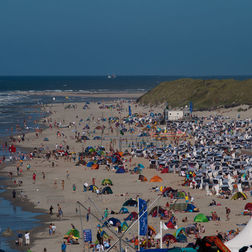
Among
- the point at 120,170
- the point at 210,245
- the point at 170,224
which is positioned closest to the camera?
the point at 210,245

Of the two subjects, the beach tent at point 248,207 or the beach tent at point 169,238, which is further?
the beach tent at point 248,207

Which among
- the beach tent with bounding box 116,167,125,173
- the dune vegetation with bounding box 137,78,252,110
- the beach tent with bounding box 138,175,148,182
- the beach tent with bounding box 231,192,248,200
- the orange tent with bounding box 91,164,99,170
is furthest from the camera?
the dune vegetation with bounding box 137,78,252,110

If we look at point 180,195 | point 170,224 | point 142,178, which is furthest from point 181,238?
point 142,178

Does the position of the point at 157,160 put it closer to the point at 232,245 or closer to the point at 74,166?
the point at 74,166

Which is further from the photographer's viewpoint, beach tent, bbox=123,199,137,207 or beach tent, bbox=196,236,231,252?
beach tent, bbox=123,199,137,207

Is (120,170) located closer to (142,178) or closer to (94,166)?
(94,166)

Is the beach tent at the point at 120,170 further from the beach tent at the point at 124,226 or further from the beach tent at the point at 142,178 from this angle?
the beach tent at the point at 124,226

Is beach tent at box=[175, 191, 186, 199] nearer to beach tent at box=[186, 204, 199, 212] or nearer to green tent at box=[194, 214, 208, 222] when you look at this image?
beach tent at box=[186, 204, 199, 212]

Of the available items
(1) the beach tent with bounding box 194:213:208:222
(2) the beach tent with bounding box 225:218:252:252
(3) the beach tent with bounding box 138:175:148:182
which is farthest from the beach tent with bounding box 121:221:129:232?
(2) the beach tent with bounding box 225:218:252:252

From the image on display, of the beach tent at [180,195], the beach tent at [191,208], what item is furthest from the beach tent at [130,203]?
the beach tent at [191,208]

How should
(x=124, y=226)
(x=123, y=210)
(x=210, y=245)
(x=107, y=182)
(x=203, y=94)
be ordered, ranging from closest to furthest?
(x=210, y=245) < (x=124, y=226) < (x=123, y=210) < (x=107, y=182) < (x=203, y=94)

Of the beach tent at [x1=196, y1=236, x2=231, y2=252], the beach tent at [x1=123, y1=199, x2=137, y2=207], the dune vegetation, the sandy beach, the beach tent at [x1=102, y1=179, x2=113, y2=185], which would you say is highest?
the beach tent at [x1=196, y1=236, x2=231, y2=252]
